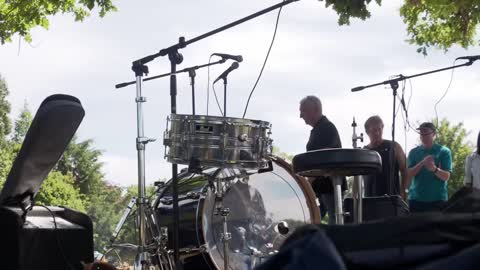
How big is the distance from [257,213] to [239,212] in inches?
7.8

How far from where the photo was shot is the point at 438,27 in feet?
41.4

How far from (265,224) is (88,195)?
44206mm

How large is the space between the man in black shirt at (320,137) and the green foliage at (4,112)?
4061 cm

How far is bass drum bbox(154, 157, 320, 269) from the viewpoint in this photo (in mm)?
6277

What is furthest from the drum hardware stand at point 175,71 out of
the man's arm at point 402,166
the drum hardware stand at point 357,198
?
the man's arm at point 402,166

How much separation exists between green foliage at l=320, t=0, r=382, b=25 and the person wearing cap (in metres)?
1.33

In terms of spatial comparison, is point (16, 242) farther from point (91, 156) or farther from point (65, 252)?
point (91, 156)

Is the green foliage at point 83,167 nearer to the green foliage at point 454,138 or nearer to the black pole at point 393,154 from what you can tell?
the green foliage at point 454,138

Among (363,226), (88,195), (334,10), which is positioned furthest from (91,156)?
(363,226)

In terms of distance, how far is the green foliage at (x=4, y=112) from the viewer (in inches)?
1793

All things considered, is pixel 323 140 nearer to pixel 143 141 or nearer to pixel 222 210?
pixel 222 210

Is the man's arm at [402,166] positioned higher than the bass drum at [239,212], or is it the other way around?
the man's arm at [402,166]

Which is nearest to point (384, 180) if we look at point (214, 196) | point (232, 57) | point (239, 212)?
point (239, 212)

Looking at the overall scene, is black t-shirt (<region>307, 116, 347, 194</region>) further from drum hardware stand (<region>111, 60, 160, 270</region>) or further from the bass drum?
drum hardware stand (<region>111, 60, 160, 270</region>)
